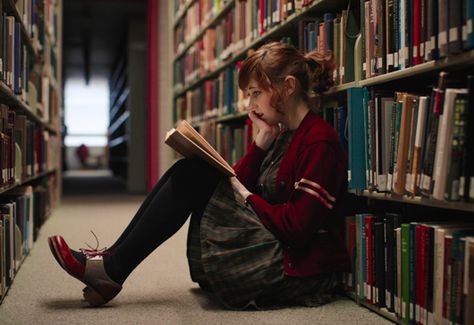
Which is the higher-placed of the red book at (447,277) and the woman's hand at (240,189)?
the woman's hand at (240,189)

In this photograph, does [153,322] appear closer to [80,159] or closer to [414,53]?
[414,53]

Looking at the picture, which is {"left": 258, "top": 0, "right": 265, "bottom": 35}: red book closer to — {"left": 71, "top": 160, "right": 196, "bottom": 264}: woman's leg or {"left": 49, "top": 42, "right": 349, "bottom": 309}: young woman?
{"left": 49, "top": 42, "right": 349, "bottom": 309}: young woman

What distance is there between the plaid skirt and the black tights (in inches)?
2.0

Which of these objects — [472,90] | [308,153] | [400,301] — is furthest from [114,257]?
[472,90]

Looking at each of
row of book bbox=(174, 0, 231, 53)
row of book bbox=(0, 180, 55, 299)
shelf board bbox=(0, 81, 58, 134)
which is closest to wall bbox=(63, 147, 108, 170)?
row of book bbox=(174, 0, 231, 53)

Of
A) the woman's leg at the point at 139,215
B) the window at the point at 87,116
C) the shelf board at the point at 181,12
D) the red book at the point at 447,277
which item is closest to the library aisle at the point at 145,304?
the woman's leg at the point at 139,215

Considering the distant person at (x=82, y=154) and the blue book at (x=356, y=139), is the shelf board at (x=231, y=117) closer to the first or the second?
the blue book at (x=356, y=139)

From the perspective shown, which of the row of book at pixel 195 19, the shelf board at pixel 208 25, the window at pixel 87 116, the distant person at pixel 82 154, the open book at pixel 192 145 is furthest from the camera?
the window at pixel 87 116

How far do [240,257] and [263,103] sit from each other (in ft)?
1.69

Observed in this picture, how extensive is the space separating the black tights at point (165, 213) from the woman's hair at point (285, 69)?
0.35 meters

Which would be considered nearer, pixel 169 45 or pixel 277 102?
pixel 277 102

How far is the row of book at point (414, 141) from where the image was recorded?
1288mm

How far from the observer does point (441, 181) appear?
52.8 inches

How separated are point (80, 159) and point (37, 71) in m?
15.3
